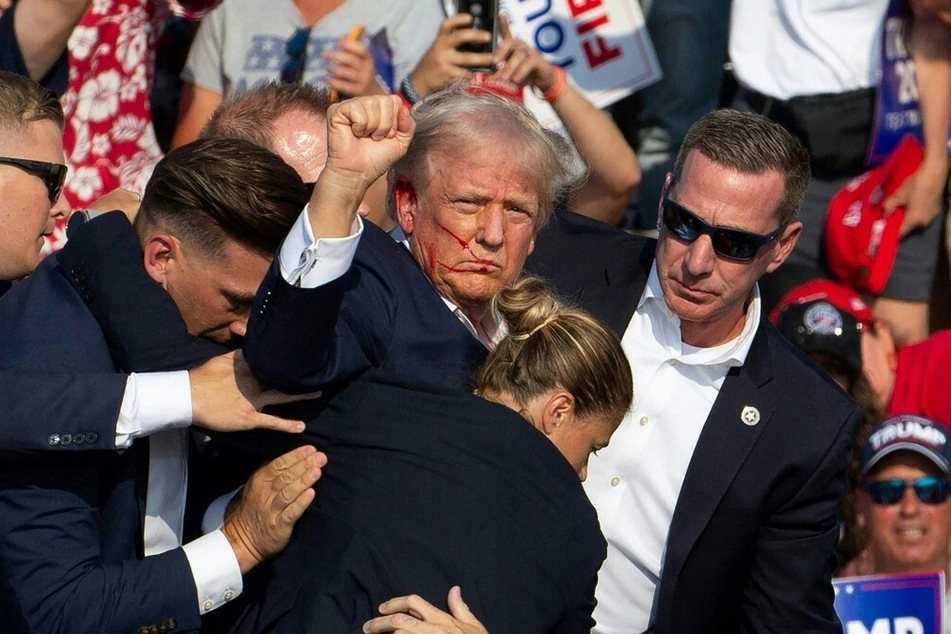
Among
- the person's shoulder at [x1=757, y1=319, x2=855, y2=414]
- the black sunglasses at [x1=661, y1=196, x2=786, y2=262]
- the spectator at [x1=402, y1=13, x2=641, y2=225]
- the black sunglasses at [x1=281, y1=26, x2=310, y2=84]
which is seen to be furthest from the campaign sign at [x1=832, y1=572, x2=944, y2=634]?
the black sunglasses at [x1=281, y1=26, x2=310, y2=84]

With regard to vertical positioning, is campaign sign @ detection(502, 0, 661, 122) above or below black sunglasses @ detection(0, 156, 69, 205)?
below

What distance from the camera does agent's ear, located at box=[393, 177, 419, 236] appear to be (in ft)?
11.6

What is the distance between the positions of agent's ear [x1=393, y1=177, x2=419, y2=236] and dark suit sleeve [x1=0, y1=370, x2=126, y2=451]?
0.89 m

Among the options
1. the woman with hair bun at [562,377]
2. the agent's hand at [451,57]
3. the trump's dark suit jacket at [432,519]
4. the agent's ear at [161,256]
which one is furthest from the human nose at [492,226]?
the agent's hand at [451,57]

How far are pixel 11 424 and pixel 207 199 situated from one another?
596 mm

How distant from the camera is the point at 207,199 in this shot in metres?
3.07

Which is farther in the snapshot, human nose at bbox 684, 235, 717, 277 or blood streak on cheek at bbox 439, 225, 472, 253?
human nose at bbox 684, 235, 717, 277

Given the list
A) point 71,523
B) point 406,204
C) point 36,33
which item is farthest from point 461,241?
point 36,33

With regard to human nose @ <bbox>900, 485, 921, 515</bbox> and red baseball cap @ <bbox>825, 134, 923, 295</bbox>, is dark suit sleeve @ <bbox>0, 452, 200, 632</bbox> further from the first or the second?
red baseball cap @ <bbox>825, 134, 923, 295</bbox>

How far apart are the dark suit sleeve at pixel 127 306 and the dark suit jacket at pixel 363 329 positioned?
270 millimetres

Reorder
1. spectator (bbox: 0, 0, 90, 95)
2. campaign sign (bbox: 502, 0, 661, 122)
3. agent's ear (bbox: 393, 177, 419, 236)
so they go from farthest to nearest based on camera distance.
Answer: campaign sign (bbox: 502, 0, 661, 122)
spectator (bbox: 0, 0, 90, 95)
agent's ear (bbox: 393, 177, 419, 236)

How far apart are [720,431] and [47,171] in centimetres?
181

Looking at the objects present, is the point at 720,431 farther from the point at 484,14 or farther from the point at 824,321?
the point at 484,14

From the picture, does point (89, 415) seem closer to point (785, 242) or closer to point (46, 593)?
point (46, 593)
